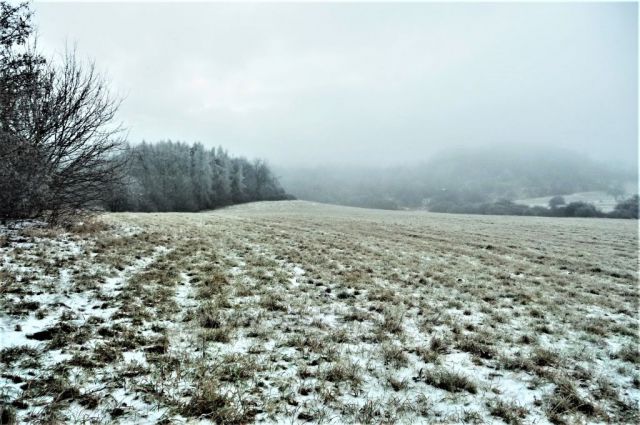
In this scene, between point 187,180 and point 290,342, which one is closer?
point 290,342

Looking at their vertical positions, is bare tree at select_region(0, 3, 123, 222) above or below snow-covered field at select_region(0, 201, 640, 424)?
above

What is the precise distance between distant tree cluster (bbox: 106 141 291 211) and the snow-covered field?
192 feet

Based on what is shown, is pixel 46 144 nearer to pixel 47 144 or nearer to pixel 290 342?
pixel 47 144

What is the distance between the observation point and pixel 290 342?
583 centimetres

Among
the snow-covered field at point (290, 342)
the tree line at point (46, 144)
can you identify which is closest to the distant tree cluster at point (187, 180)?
the tree line at point (46, 144)

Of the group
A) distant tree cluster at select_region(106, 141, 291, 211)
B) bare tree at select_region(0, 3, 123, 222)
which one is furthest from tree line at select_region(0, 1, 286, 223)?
distant tree cluster at select_region(106, 141, 291, 211)

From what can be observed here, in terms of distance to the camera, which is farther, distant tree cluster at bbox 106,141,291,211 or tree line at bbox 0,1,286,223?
distant tree cluster at bbox 106,141,291,211

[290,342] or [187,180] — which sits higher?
[187,180]

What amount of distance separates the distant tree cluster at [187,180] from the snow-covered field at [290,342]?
192 ft

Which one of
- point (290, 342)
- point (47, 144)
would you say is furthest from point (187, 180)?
point (290, 342)

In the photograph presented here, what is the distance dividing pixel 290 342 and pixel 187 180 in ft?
257

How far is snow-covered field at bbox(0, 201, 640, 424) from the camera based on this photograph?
4.15 meters

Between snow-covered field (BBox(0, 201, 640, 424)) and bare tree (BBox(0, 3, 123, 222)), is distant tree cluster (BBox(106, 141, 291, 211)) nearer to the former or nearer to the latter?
bare tree (BBox(0, 3, 123, 222))

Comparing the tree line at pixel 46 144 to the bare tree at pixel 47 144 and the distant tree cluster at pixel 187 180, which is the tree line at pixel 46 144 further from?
the distant tree cluster at pixel 187 180
